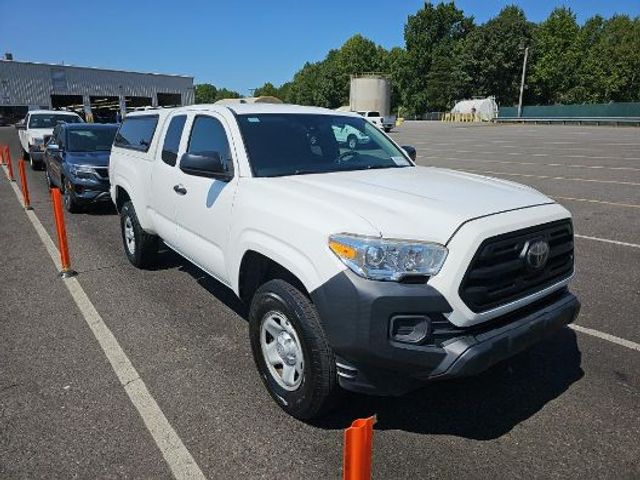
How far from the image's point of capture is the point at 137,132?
5.98 meters

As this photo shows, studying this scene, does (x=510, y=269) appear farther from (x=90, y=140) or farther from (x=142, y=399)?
(x=90, y=140)

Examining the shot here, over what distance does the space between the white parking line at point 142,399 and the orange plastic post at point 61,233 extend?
55 centimetres

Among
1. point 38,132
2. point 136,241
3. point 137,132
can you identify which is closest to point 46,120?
point 38,132

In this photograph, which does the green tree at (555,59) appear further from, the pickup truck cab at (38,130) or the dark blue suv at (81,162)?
the dark blue suv at (81,162)

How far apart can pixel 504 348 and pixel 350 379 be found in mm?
834

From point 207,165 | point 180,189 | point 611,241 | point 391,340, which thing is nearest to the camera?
point 391,340

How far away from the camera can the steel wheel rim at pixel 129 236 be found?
19.4 feet

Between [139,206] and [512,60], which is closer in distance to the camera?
[139,206]

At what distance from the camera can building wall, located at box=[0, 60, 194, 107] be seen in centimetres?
5644

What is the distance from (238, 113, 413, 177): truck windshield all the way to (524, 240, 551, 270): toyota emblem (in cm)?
158

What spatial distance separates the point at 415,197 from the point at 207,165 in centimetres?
149

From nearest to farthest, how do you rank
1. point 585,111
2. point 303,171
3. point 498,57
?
point 303,171 → point 585,111 → point 498,57

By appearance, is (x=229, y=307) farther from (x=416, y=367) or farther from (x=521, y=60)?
(x=521, y=60)

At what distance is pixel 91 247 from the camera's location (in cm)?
713
